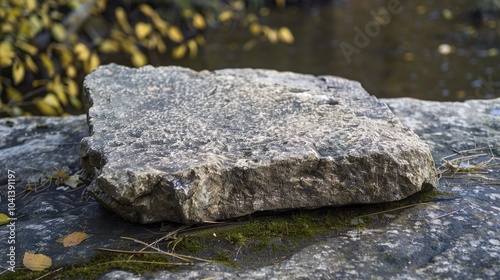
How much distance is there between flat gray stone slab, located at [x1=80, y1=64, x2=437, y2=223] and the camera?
1494mm

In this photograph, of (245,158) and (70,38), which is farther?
(70,38)

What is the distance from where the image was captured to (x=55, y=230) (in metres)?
1.61

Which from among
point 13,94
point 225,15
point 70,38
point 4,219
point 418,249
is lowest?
point 418,249

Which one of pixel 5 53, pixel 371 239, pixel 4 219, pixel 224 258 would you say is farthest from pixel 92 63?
pixel 371 239

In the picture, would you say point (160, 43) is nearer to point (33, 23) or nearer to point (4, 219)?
point (33, 23)

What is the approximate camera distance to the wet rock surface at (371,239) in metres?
1.37

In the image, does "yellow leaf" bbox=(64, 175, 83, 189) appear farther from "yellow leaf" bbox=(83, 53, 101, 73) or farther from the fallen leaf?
"yellow leaf" bbox=(83, 53, 101, 73)

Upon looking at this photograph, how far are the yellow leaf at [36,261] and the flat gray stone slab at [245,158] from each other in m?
0.22

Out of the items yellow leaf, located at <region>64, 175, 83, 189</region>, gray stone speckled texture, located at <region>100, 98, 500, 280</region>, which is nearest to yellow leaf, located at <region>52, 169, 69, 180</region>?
yellow leaf, located at <region>64, 175, 83, 189</region>

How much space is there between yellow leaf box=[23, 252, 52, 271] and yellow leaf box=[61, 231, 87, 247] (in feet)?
0.26

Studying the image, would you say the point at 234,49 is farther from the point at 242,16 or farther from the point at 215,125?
the point at 215,125

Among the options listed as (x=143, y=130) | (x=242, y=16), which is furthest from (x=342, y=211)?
(x=242, y=16)

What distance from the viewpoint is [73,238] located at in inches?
61.2

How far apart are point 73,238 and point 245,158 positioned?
52cm
